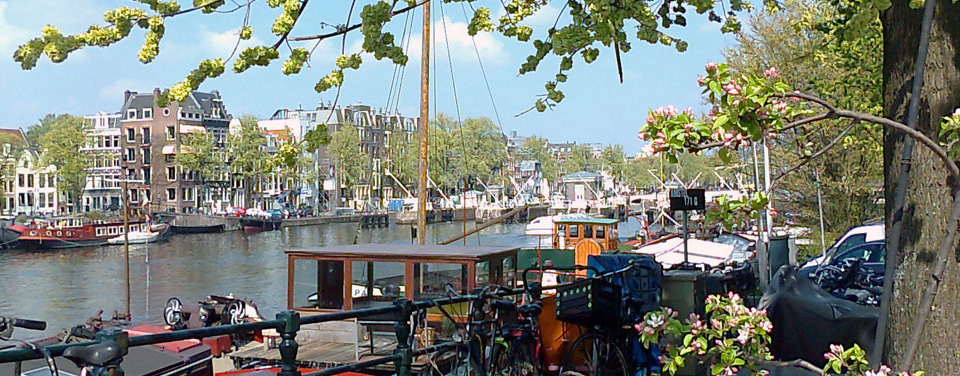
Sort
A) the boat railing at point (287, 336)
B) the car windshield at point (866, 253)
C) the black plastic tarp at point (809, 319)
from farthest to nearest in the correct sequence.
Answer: the car windshield at point (866, 253), the black plastic tarp at point (809, 319), the boat railing at point (287, 336)

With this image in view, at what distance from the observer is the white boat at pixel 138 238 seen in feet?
208

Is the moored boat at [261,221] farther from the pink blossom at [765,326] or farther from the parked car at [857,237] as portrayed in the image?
the pink blossom at [765,326]

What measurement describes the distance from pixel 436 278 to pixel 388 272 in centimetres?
61

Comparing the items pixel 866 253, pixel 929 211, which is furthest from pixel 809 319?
pixel 866 253

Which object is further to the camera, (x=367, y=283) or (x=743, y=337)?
(x=367, y=283)

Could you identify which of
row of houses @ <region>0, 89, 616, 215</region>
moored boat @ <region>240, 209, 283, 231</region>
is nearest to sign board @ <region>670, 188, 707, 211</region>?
moored boat @ <region>240, 209, 283, 231</region>

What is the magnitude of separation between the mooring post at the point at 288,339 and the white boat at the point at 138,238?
62.7 m

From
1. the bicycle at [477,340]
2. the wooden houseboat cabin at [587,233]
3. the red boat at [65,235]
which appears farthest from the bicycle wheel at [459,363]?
the red boat at [65,235]

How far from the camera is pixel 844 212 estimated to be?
23.5 m

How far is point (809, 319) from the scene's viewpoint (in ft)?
19.3

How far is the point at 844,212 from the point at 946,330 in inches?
852

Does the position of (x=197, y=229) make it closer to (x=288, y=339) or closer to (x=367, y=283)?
(x=367, y=283)

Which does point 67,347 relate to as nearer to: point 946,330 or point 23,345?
point 23,345

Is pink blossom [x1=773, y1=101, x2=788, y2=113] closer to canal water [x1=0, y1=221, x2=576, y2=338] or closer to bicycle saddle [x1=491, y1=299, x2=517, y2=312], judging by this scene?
bicycle saddle [x1=491, y1=299, x2=517, y2=312]
